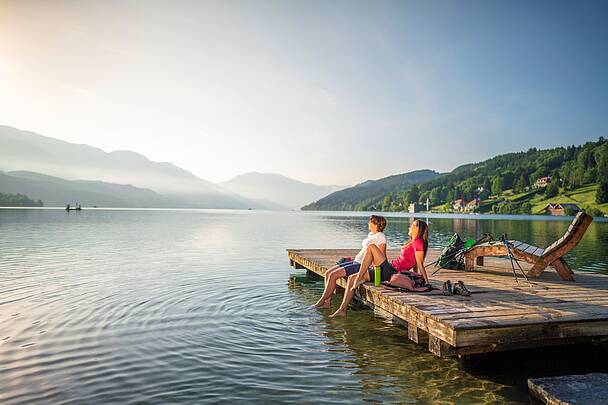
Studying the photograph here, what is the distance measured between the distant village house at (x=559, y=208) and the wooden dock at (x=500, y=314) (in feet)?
524

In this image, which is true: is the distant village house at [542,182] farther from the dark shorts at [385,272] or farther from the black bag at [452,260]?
the dark shorts at [385,272]

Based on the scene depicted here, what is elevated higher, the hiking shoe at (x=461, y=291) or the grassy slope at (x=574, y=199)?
the grassy slope at (x=574, y=199)

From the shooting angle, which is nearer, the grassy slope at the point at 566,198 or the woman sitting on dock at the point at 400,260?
the woman sitting on dock at the point at 400,260

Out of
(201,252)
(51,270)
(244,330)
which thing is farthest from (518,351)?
(201,252)

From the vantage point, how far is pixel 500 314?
7.70 metres

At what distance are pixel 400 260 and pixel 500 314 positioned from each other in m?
3.77

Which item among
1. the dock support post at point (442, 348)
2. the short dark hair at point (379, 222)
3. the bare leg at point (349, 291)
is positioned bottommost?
the dock support post at point (442, 348)

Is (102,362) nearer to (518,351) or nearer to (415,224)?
(415,224)

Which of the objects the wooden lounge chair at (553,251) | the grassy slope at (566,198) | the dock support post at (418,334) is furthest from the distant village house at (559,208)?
the dock support post at (418,334)

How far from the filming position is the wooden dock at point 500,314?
713 cm

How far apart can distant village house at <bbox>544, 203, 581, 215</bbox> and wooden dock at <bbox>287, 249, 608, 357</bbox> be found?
15976cm

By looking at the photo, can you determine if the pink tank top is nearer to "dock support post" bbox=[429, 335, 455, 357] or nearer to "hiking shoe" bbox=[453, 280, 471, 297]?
"hiking shoe" bbox=[453, 280, 471, 297]

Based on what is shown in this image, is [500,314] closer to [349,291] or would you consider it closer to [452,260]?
[349,291]

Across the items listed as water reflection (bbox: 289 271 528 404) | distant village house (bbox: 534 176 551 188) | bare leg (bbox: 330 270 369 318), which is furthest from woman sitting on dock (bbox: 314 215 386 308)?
distant village house (bbox: 534 176 551 188)
